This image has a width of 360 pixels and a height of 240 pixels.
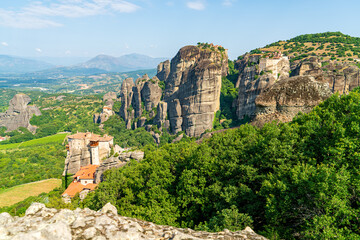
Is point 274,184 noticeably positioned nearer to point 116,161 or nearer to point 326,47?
point 116,161

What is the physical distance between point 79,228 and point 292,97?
69.1ft

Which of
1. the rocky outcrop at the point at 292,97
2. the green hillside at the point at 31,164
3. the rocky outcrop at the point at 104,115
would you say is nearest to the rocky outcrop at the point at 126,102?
the rocky outcrop at the point at 104,115

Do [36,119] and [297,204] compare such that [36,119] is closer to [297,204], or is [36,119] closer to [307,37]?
[297,204]

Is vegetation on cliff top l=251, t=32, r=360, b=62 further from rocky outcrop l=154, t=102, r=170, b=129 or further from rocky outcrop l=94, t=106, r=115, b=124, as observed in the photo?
rocky outcrop l=94, t=106, r=115, b=124

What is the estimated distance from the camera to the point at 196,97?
7438 centimetres

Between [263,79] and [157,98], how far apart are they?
46517 mm

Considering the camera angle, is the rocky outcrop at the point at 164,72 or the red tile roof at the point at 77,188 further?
Answer: the rocky outcrop at the point at 164,72

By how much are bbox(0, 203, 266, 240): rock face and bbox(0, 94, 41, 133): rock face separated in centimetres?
13249

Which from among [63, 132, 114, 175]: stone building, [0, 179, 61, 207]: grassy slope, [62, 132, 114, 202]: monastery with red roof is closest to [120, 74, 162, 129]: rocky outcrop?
[62, 132, 114, 202]: monastery with red roof

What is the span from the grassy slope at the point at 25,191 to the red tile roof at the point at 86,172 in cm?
1161

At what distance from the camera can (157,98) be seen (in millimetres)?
93562

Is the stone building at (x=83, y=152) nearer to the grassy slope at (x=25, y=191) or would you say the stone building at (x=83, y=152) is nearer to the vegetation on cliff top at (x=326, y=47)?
the grassy slope at (x=25, y=191)

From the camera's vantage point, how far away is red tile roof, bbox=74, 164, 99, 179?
145 feet

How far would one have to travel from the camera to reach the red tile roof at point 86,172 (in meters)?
44.1
